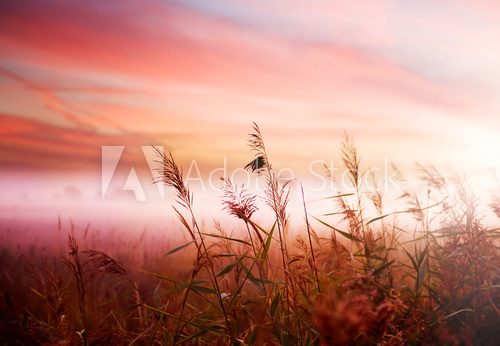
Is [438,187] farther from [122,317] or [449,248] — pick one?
[122,317]

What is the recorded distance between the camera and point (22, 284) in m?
6.22

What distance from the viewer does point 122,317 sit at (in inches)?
198

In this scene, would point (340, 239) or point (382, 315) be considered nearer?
point (382, 315)

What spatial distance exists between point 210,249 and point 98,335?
1.41 meters

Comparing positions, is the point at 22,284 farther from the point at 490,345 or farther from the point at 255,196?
the point at 490,345

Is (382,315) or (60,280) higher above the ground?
(382,315)

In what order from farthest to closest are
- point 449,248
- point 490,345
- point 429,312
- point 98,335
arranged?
point 98,335 → point 449,248 → point 429,312 → point 490,345

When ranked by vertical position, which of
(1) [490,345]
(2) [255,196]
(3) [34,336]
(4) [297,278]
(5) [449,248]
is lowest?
(3) [34,336]

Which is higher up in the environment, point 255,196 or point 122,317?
point 255,196

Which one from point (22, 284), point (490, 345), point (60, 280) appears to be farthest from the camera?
point (22, 284)

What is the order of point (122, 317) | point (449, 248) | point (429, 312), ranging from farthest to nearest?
point (122, 317) < point (449, 248) < point (429, 312)

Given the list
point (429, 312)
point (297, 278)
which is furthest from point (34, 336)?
point (429, 312)

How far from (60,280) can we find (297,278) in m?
1.68

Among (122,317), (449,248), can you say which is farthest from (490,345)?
(122,317)
